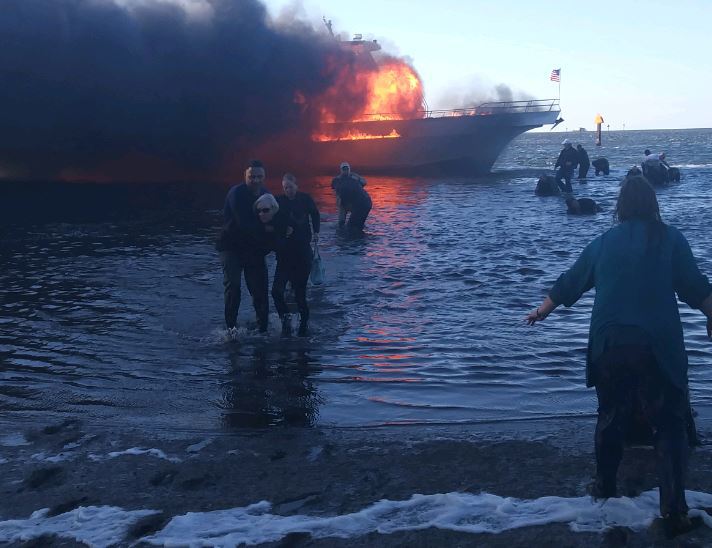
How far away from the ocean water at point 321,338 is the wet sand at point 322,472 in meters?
0.35

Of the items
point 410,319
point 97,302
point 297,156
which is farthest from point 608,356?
point 297,156

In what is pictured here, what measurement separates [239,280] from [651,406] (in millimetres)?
4997

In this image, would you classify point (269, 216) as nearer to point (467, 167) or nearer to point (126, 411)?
point (126, 411)

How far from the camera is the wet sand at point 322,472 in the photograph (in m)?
3.55

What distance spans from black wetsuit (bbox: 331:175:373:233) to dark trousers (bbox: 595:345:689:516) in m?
11.8

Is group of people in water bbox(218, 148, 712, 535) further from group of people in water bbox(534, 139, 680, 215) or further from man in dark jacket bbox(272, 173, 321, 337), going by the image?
group of people in water bbox(534, 139, 680, 215)

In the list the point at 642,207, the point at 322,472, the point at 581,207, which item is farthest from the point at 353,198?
the point at 642,207

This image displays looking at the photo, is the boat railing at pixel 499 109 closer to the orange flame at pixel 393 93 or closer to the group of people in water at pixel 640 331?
the orange flame at pixel 393 93

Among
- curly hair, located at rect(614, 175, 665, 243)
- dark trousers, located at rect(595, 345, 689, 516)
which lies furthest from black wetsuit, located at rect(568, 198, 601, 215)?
dark trousers, located at rect(595, 345, 689, 516)

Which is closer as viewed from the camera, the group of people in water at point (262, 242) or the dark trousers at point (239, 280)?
the group of people in water at point (262, 242)

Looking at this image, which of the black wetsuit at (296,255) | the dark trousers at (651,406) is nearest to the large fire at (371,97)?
the black wetsuit at (296,255)

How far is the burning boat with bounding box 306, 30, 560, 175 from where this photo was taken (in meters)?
40.1

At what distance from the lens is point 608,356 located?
3510mm

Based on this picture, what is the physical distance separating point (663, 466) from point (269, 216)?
4651 millimetres
